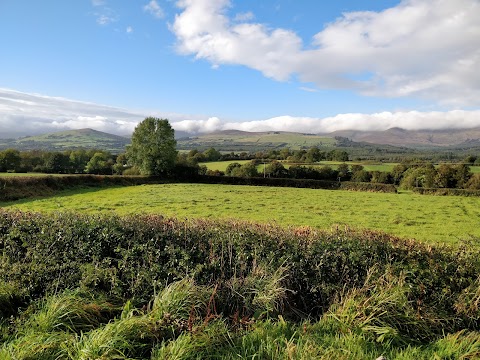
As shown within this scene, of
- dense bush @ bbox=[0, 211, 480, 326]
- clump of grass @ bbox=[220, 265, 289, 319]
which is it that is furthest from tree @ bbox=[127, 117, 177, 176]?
clump of grass @ bbox=[220, 265, 289, 319]

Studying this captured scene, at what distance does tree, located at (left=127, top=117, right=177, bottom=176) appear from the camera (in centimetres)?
5772

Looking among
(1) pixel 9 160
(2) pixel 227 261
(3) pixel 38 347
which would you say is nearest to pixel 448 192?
(2) pixel 227 261

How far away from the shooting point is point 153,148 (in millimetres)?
57875

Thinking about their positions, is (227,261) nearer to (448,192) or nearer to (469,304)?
(469,304)

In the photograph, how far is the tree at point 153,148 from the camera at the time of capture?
57.7 m

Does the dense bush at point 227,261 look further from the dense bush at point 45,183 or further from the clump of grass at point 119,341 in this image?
the dense bush at point 45,183

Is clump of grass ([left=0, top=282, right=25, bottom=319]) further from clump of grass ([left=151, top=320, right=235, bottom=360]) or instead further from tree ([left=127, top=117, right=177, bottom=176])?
tree ([left=127, top=117, right=177, bottom=176])

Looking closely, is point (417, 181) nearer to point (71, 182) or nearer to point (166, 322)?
point (71, 182)

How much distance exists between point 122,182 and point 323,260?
1740 inches

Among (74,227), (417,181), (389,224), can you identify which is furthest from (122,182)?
(417,181)

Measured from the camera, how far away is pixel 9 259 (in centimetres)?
725

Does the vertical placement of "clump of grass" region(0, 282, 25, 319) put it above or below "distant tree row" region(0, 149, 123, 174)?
above

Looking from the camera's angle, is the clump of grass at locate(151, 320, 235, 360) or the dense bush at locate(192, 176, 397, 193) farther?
the dense bush at locate(192, 176, 397, 193)

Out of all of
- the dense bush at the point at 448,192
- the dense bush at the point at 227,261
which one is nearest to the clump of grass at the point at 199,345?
the dense bush at the point at 227,261
